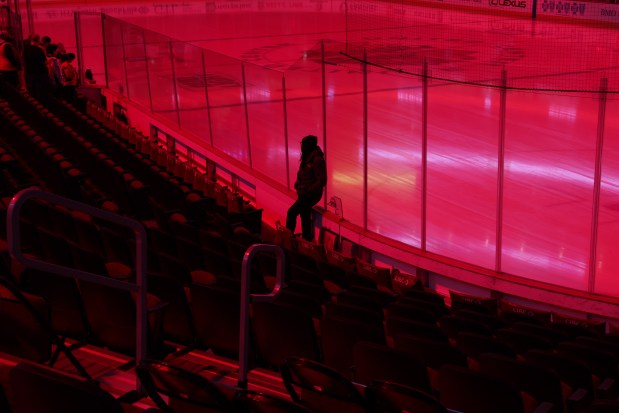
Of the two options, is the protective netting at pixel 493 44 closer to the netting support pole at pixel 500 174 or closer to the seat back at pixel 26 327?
the netting support pole at pixel 500 174

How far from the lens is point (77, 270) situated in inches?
126

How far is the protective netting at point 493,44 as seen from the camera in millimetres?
18125

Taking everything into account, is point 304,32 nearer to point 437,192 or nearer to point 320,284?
point 437,192

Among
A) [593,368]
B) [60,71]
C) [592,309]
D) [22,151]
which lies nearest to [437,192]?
[592,309]

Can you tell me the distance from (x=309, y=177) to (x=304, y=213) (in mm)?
571

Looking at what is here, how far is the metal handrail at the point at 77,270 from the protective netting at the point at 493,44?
13021mm

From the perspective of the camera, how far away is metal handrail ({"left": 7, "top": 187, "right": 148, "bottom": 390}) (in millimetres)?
2982

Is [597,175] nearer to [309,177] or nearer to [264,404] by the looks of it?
[309,177]

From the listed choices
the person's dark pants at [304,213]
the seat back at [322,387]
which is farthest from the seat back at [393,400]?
the person's dark pants at [304,213]

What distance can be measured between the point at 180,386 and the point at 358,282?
3924mm

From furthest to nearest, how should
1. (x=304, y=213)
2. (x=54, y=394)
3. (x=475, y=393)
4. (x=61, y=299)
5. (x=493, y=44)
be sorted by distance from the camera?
(x=493, y=44) → (x=304, y=213) → (x=61, y=299) → (x=475, y=393) → (x=54, y=394)

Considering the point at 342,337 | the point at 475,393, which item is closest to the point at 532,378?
the point at 475,393

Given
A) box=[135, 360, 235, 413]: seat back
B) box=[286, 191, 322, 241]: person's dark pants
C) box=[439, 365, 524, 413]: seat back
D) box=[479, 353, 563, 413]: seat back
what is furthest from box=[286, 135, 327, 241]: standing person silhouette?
box=[135, 360, 235, 413]: seat back

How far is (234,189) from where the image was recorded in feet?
39.2
